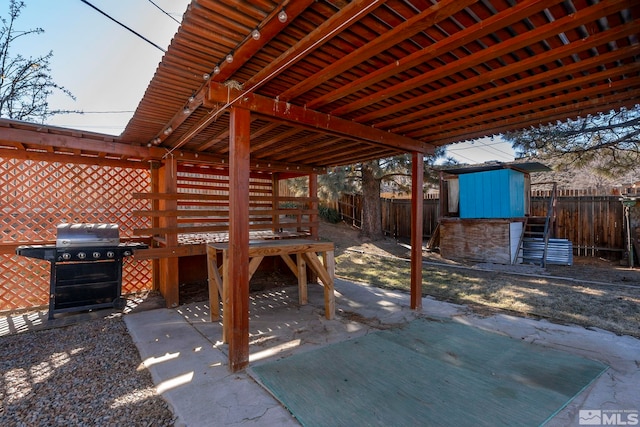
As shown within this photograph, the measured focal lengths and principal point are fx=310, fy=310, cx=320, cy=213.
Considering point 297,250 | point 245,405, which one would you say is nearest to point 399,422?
point 245,405

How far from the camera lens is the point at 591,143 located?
263 inches

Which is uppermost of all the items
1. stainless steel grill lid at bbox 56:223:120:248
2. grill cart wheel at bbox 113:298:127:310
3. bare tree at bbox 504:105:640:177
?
bare tree at bbox 504:105:640:177

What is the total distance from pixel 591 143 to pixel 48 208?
9982 millimetres

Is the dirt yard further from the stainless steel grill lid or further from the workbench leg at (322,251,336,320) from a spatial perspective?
the stainless steel grill lid

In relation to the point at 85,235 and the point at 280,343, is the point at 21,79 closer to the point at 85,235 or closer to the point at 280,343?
the point at 85,235

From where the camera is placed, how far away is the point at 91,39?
5641mm

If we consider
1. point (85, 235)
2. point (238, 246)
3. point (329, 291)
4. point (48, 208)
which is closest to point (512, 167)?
point (329, 291)

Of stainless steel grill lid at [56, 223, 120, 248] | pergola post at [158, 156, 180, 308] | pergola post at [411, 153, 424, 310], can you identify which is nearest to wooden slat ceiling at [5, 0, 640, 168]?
pergola post at [411, 153, 424, 310]

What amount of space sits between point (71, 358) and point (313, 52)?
10.3 feet

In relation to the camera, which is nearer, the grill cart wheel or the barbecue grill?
the barbecue grill

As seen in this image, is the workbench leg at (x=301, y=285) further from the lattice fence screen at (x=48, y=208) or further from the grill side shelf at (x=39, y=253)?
the grill side shelf at (x=39, y=253)

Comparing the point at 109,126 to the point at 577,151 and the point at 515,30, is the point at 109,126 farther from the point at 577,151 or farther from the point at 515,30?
the point at 577,151

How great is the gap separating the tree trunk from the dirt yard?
1.27 metres

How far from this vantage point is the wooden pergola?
163 cm
